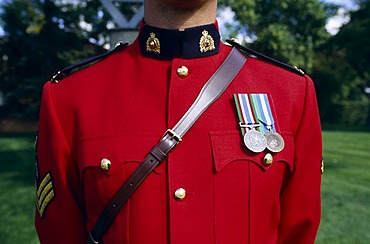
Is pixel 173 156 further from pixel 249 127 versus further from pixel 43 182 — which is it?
pixel 43 182

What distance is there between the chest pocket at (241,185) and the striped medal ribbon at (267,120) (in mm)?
28

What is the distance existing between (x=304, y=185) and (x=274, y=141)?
19cm

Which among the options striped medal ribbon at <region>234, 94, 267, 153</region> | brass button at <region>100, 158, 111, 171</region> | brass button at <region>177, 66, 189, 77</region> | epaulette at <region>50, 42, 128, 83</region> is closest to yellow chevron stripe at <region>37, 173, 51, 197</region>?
brass button at <region>100, 158, 111, 171</region>

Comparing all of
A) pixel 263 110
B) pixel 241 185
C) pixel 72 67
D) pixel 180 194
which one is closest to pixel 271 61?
pixel 263 110

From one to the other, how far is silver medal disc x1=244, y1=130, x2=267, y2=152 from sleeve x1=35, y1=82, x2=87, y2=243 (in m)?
0.57

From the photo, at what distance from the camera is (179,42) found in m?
1.56

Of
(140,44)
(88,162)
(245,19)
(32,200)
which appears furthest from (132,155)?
(245,19)

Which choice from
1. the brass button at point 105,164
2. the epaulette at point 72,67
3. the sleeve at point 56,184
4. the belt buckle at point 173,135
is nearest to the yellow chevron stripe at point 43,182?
the sleeve at point 56,184

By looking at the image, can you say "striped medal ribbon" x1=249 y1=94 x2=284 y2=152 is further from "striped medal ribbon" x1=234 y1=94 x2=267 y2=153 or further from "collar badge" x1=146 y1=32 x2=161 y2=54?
"collar badge" x1=146 y1=32 x2=161 y2=54

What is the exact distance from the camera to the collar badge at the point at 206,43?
1.57 meters

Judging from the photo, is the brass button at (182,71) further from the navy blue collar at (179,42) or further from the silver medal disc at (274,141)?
the silver medal disc at (274,141)

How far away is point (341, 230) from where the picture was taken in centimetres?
593

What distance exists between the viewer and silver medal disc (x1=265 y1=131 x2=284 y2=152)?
5.04ft

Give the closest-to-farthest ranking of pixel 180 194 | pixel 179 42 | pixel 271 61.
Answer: pixel 180 194, pixel 179 42, pixel 271 61
